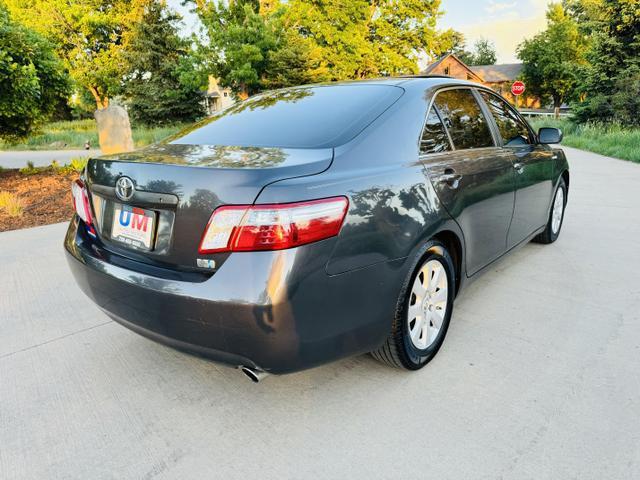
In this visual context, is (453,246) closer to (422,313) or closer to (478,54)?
(422,313)

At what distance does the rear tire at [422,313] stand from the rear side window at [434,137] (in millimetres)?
533

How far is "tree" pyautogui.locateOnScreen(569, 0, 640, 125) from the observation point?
60.3ft

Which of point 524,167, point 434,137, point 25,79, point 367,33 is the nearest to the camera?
point 434,137

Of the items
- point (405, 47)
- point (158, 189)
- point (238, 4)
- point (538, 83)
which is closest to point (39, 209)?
point (158, 189)

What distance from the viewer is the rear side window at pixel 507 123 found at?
341 cm

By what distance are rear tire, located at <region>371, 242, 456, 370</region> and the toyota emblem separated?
51.8 inches

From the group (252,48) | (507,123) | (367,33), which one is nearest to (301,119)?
(507,123)

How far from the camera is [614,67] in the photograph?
19547mm

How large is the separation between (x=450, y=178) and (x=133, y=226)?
5.44 feet

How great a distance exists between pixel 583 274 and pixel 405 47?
4265cm

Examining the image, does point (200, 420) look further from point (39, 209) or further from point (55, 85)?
point (55, 85)

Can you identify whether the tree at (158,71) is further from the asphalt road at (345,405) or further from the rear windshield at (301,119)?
the asphalt road at (345,405)

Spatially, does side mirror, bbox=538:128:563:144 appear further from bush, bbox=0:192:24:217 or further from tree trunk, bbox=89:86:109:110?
tree trunk, bbox=89:86:109:110

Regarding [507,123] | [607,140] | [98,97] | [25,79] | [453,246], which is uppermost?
[98,97]
